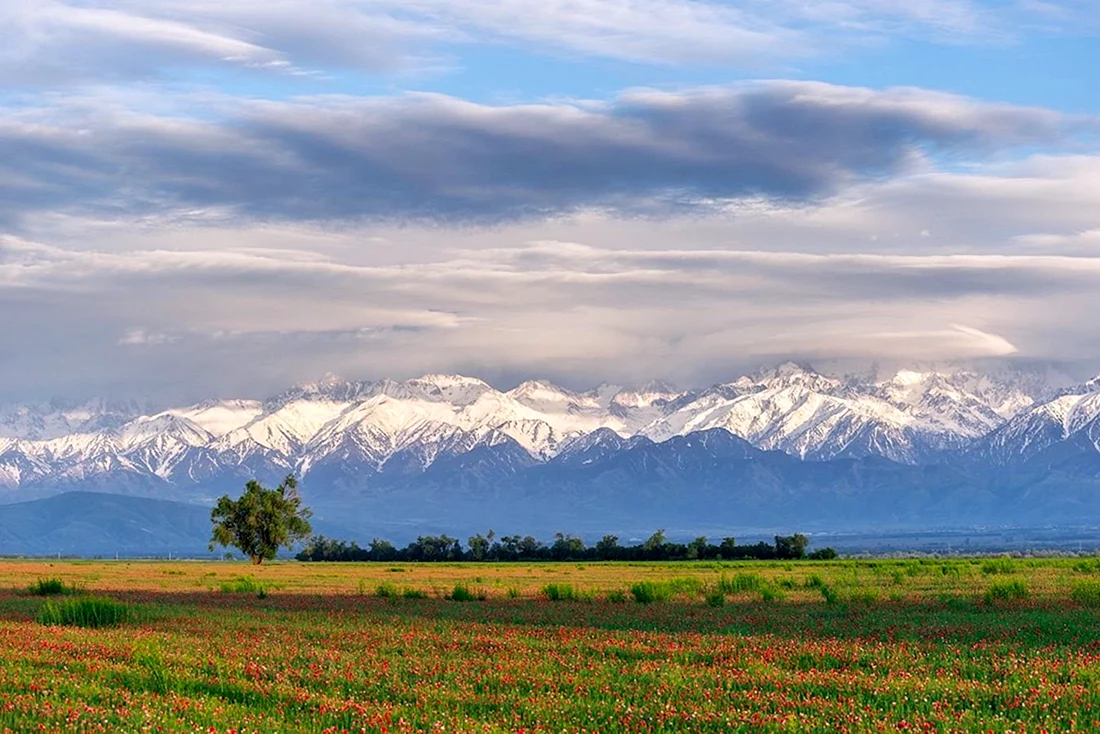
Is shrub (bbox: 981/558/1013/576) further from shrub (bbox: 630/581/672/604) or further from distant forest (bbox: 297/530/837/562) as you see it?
distant forest (bbox: 297/530/837/562)

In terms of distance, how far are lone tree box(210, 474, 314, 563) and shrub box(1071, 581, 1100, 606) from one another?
11247cm

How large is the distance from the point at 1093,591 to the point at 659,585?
14.2 m

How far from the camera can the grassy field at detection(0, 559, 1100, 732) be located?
752 inches

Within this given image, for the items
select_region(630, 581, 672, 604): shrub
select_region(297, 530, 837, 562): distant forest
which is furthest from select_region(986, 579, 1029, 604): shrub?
select_region(297, 530, 837, 562): distant forest

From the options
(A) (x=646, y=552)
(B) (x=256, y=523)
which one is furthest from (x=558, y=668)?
(A) (x=646, y=552)

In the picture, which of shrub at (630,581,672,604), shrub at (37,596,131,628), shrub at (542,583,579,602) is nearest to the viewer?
shrub at (37,596,131,628)

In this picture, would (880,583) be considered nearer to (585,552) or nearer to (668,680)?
(668,680)

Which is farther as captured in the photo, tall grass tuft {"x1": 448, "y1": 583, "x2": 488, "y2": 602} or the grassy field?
tall grass tuft {"x1": 448, "y1": 583, "x2": 488, "y2": 602}

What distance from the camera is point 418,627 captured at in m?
34.0

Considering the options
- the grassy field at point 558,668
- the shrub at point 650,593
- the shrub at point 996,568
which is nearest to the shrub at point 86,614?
the grassy field at point 558,668

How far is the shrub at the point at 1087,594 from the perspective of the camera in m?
40.9

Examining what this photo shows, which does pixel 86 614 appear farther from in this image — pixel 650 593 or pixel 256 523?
pixel 256 523

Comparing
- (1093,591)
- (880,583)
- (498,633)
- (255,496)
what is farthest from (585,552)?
(498,633)

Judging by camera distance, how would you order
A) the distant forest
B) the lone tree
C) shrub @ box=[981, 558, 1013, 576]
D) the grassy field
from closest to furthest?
the grassy field < shrub @ box=[981, 558, 1013, 576] < the lone tree < the distant forest
